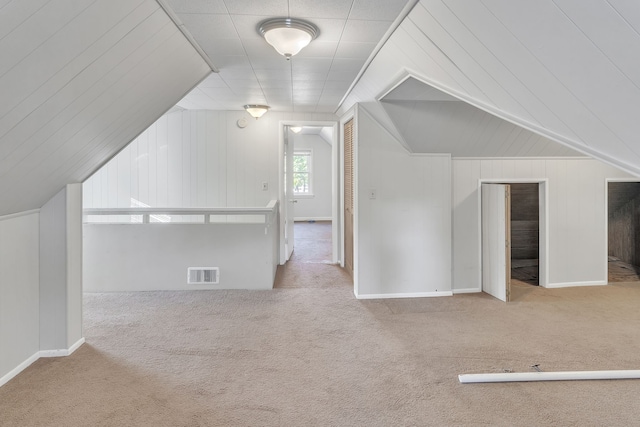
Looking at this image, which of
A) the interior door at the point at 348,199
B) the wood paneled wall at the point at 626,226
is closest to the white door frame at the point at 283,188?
the interior door at the point at 348,199

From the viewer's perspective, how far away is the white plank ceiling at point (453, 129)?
371cm

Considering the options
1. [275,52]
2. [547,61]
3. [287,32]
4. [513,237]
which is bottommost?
[513,237]

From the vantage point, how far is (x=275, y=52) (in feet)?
9.84

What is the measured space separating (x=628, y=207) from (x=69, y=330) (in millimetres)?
6236

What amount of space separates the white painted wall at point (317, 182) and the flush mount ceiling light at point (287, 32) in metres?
8.27

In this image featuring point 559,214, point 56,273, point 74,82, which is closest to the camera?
point 74,82

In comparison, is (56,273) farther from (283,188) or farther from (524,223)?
(524,223)

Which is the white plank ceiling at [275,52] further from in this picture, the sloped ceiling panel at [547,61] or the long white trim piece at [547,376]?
the long white trim piece at [547,376]

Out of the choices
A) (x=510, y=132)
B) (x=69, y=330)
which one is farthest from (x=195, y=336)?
(x=510, y=132)

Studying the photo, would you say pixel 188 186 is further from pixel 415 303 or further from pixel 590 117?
pixel 590 117

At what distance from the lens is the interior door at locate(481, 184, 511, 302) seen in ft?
13.2

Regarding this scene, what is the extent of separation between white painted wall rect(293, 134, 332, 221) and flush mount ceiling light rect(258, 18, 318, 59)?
8.27m

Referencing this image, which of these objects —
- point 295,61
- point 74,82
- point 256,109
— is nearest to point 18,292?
point 74,82

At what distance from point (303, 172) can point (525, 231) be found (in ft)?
21.8
